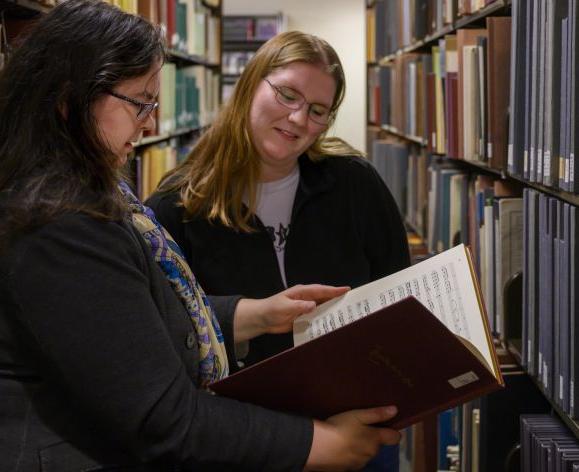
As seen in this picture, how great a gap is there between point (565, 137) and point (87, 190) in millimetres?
838

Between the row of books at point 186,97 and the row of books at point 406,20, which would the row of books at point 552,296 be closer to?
the row of books at point 406,20

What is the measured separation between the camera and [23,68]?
1.06 metres

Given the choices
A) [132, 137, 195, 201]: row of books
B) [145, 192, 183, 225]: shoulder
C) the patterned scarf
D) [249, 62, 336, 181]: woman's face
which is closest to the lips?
[249, 62, 336, 181]: woman's face

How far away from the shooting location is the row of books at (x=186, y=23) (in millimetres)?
3418

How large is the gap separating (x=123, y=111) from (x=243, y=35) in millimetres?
7769

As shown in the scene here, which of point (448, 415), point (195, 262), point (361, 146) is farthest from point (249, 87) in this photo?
point (361, 146)

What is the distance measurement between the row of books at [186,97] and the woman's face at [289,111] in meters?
1.92

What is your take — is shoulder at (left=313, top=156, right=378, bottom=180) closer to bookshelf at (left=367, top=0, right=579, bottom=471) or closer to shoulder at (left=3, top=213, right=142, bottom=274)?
bookshelf at (left=367, top=0, right=579, bottom=471)

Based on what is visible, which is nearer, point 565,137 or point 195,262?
point 565,137

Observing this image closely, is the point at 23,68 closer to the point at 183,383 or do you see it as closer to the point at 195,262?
the point at 183,383

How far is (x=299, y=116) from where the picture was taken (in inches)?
71.7

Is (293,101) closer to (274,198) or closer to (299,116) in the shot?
(299,116)

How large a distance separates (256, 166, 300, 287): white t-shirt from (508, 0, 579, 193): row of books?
18.6 inches

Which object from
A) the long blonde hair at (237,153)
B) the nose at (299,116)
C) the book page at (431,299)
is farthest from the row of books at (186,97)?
the book page at (431,299)
